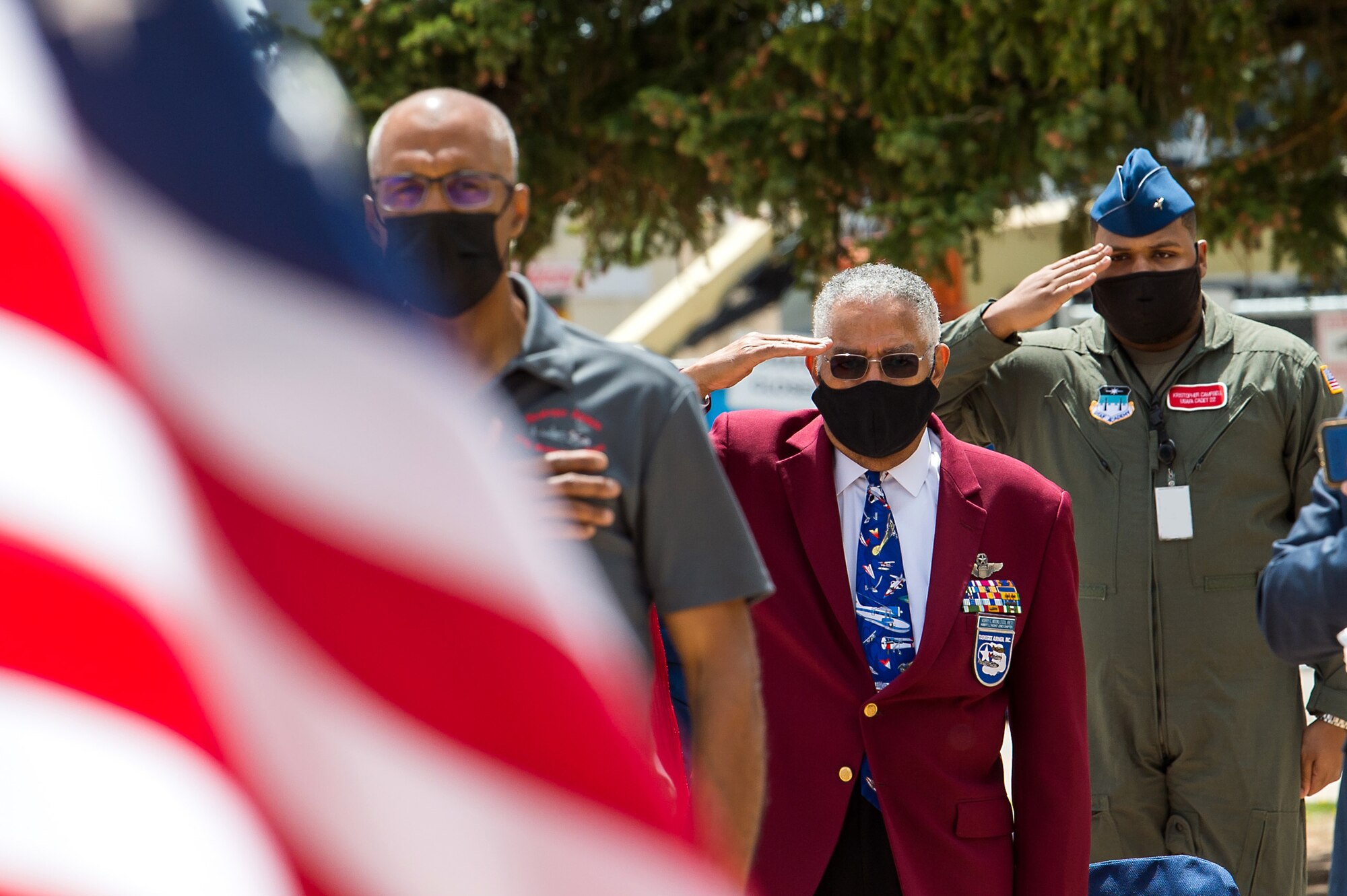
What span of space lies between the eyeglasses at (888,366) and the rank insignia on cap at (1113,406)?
1.25m

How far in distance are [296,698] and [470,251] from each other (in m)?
1.55

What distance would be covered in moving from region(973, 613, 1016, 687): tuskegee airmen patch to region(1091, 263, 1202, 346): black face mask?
5.42 feet

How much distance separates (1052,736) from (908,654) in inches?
14.1

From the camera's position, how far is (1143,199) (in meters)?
4.86

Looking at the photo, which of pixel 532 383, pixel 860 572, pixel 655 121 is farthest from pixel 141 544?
pixel 655 121

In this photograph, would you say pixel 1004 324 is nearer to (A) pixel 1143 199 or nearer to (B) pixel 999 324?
(B) pixel 999 324

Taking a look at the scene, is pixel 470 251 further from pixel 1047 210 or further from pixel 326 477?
pixel 1047 210

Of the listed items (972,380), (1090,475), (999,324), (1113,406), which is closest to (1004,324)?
(999,324)

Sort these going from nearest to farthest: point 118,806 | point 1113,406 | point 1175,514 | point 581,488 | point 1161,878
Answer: point 118,806, point 581,488, point 1161,878, point 1175,514, point 1113,406

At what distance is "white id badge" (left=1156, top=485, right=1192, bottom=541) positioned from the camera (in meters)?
4.66

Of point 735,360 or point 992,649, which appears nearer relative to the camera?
point 992,649

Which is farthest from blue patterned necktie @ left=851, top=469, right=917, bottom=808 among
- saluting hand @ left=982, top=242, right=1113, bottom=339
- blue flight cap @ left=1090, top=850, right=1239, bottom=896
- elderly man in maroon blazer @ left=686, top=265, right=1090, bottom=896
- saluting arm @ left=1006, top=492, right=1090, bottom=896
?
saluting hand @ left=982, top=242, right=1113, bottom=339

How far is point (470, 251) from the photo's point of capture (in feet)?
8.95

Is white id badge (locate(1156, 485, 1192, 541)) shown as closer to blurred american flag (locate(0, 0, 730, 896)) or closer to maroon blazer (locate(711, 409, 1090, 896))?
maroon blazer (locate(711, 409, 1090, 896))
